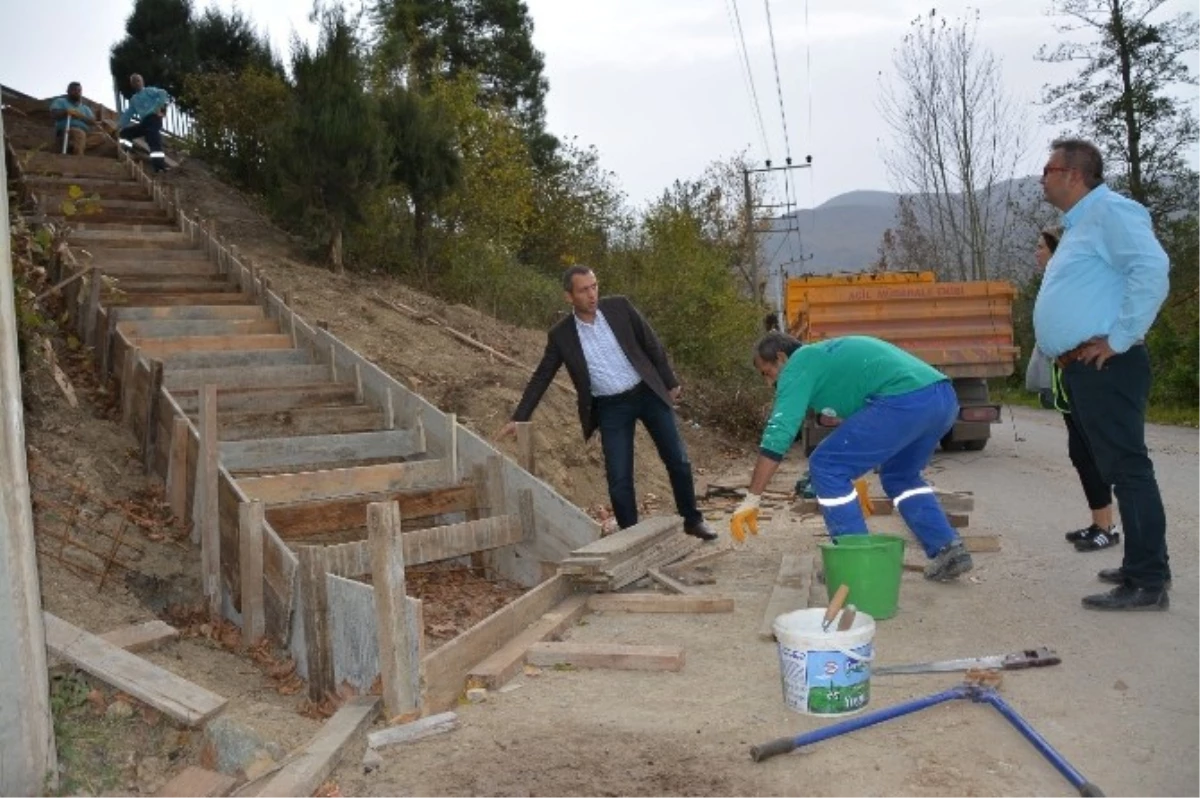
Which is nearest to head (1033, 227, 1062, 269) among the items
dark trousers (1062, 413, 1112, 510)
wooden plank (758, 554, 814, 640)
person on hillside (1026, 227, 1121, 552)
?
person on hillside (1026, 227, 1121, 552)

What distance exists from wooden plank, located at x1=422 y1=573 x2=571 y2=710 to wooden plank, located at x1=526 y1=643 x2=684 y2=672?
21cm

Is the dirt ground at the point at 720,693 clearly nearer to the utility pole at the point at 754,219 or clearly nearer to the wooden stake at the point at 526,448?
the wooden stake at the point at 526,448

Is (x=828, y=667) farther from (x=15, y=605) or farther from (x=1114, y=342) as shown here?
(x=15, y=605)

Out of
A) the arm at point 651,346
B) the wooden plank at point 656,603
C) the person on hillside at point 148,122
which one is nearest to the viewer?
the wooden plank at point 656,603

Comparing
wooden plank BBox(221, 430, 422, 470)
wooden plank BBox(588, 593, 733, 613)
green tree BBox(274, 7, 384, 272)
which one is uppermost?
green tree BBox(274, 7, 384, 272)

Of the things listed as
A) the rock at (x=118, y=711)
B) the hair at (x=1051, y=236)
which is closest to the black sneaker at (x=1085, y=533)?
the hair at (x=1051, y=236)

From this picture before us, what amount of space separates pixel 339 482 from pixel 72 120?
1200cm

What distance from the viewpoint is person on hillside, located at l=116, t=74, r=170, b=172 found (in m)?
16.8

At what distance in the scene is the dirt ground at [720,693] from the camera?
3430 millimetres

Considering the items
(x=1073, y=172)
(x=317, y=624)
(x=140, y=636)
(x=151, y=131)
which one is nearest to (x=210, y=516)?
(x=140, y=636)

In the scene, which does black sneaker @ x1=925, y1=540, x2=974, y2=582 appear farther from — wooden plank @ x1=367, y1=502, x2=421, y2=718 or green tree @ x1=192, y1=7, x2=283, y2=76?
green tree @ x1=192, y1=7, x2=283, y2=76

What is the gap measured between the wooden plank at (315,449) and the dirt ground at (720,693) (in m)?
0.62

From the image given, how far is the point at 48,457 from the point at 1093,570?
6.42 m

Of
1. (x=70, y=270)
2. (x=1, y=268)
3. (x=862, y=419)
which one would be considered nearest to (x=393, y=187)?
(x=70, y=270)
